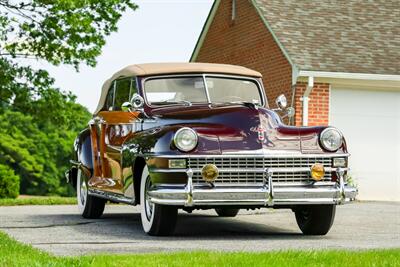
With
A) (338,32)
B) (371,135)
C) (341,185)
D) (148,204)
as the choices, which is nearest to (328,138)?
(341,185)

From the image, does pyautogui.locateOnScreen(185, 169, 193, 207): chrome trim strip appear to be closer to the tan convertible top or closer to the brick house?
the tan convertible top

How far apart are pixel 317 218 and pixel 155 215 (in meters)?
1.98

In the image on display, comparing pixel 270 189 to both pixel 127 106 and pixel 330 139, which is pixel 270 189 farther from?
pixel 127 106

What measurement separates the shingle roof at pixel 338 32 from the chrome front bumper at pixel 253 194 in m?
Result: 11.1

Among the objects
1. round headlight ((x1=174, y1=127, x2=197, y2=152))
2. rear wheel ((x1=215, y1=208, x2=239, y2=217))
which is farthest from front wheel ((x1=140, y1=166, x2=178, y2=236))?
rear wheel ((x1=215, y1=208, x2=239, y2=217))

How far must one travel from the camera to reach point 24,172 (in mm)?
62844

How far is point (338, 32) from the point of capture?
2334 centimetres

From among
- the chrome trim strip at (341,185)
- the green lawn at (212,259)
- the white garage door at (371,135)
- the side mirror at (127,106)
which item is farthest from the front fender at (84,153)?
the white garage door at (371,135)

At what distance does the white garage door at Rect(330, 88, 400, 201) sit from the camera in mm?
21703

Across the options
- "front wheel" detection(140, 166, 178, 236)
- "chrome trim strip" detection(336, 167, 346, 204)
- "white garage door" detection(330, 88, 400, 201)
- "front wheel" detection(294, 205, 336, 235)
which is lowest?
"white garage door" detection(330, 88, 400, 201)

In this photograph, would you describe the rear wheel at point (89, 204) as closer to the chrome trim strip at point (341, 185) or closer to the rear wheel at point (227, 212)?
the rear wheel at point (227, 212)

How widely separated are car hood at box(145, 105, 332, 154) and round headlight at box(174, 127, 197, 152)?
84mm

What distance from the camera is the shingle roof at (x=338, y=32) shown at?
21.8 m

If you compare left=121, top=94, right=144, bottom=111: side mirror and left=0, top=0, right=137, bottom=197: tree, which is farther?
left=0, top=0, right=137, bottom=197: tree
